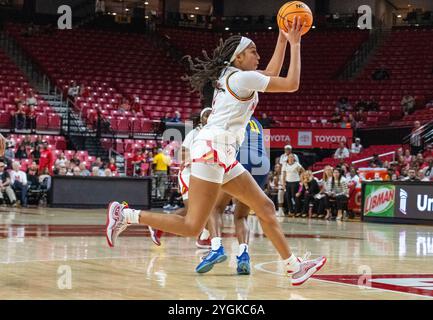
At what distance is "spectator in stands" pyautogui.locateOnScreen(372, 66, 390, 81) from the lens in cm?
3447

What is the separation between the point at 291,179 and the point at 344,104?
36.8ft

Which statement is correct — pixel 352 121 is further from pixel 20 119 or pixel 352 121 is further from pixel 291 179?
pixel 20 119

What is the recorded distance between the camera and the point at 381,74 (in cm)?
3466

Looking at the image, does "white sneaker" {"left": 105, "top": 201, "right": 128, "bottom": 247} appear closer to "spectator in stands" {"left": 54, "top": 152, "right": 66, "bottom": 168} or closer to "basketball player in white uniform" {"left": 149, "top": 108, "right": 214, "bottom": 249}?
"basketball player in white uniform" {"left": 149, "top": 108, "right": 214, "bottom": 249}

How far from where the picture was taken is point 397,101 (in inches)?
1252

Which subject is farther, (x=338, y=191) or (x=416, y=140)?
(x=416, y=140)

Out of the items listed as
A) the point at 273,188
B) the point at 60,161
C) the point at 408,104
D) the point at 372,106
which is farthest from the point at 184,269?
the point at 372,106

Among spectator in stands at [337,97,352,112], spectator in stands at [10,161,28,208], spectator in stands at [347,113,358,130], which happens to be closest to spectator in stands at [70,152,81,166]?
spectator in stands at [10,161,28,208]

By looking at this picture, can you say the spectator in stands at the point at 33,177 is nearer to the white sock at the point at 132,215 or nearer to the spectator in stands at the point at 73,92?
the spectator in stands at the point at 73,92

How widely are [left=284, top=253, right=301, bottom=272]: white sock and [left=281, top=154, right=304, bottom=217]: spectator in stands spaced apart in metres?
14.4

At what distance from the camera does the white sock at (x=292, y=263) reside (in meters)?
6.43

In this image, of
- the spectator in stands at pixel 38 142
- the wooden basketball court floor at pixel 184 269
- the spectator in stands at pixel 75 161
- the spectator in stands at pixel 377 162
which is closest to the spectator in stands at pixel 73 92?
the spectator in stands at pixel 38 142

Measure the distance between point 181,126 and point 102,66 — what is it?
7.67 meters
